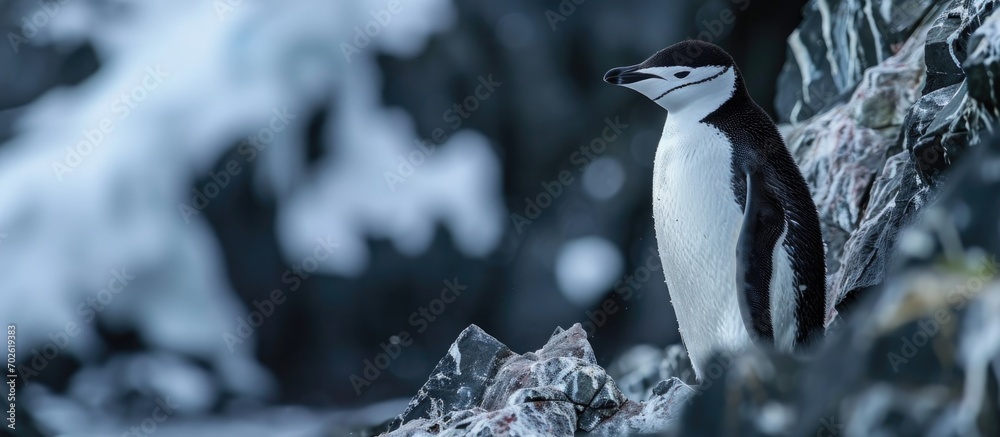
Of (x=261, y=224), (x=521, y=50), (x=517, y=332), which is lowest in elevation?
(x=517, y=332)

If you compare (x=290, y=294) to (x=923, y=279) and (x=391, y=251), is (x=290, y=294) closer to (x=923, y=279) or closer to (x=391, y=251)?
(x=391, y=251)

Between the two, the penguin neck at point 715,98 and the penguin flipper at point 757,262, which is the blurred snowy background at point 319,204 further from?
the penguin flipper at point 757,262

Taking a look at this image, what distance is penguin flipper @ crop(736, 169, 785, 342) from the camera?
257cm

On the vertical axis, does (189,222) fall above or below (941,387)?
below

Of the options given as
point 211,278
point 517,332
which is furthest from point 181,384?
point 517,332

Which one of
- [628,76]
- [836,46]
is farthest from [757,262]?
[836,46]

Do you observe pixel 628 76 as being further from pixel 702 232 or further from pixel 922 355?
pixel 922 355

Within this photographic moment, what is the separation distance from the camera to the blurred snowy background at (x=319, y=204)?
6.16m

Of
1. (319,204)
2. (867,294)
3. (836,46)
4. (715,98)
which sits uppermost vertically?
(715,98)

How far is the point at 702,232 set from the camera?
8.96ft

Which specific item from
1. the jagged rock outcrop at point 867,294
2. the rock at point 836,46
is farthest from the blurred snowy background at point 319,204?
the jagged rock outcrop at point 867,294

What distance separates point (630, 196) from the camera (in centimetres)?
605

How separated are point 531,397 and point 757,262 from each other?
81 centimetres

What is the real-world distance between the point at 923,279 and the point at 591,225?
4.98m
